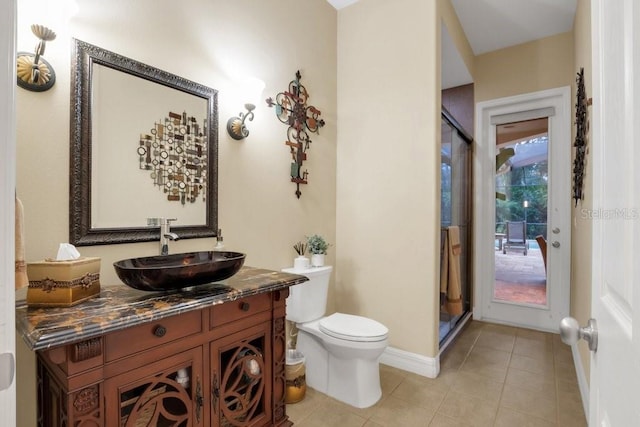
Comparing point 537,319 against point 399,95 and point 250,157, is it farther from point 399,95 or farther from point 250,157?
point 250,157

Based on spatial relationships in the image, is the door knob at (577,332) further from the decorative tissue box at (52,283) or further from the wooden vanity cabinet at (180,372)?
the decorative tissue box at (52,283)

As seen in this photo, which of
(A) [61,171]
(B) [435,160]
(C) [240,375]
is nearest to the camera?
(A) [61,171]

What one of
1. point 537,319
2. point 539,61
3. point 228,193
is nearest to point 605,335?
point 228,193

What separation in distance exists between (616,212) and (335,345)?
1695mm

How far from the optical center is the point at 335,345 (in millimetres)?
1987

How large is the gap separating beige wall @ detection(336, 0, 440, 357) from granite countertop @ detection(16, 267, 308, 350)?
1330 mm

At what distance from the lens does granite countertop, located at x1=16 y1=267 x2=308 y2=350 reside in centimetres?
87

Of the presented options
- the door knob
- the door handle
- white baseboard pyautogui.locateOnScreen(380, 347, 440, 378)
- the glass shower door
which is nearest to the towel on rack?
the glass shower door

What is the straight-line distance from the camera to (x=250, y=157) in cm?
209

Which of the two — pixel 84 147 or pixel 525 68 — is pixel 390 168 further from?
pixel 525 68

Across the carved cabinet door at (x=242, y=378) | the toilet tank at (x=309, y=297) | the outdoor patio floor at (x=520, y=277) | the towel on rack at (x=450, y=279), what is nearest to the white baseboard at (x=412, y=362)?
the towel on rack at (x=450, y=279)

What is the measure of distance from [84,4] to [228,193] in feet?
3.50

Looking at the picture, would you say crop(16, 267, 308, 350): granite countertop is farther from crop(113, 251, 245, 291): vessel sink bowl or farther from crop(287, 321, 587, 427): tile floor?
crop(287, 321, 587, 427): tile floor

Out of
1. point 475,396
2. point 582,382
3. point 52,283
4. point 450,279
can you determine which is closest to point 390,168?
point 450,279
